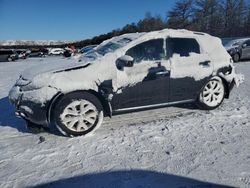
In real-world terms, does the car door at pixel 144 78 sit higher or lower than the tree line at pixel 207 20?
lower

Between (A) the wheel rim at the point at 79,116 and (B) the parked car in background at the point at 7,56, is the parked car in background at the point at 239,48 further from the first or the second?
(B) the parked car in background at the point at 7,56

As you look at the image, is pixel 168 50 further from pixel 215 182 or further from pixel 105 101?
pixel 215 182

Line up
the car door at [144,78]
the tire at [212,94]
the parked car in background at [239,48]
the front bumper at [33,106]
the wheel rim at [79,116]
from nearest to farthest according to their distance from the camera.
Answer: the front bumper at [33,106] < the wheel rim at [79,116] < the car door at [144,78] < the tire at [212,94] < the parked car in background at [239,48]

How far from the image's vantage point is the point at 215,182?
3.25m

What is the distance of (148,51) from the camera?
17.2 ft

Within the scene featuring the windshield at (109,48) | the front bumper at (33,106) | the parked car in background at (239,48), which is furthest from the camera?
the parked car in background at (239,48)

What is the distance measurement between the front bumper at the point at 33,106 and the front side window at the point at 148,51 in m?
1.67

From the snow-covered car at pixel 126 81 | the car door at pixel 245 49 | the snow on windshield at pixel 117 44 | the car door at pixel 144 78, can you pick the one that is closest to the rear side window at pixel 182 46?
the snow-covered car at pixel 126 81

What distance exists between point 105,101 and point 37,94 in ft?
3.62

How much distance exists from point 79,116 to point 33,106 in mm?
728

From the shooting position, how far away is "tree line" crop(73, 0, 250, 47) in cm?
5403

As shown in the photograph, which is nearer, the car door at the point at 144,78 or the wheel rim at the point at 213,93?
the car door at the point at 144,78

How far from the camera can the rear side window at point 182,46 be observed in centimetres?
541

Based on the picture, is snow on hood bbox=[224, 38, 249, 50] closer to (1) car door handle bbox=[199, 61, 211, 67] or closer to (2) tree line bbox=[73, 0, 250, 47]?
(1) car door handle bbox=[199, 61, 211, 67]
